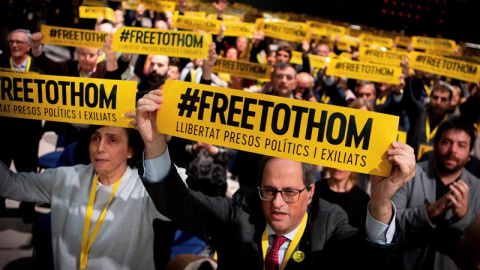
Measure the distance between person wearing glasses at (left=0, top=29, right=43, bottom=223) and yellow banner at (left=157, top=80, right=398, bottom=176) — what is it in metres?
3.05

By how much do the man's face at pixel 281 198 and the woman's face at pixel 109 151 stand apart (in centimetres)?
87

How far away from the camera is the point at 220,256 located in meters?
2.13

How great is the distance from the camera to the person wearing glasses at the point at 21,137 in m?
4.41

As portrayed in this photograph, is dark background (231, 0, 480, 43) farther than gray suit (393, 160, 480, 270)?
Yes

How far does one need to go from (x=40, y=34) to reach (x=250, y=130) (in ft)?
12.4

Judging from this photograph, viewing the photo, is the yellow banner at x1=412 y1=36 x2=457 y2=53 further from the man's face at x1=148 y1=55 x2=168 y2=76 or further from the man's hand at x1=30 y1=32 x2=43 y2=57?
the man's hand at x1=30 y1=32 x2=43 y2=57

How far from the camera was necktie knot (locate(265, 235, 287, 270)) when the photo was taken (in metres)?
1.94

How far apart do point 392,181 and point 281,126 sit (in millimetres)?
527

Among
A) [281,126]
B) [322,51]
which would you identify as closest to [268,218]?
[281,126]

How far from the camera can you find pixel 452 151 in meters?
2.96

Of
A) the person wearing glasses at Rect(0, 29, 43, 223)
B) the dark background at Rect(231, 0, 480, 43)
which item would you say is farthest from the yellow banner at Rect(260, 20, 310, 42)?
the dark background at Rect(231, 0, 480, 43)

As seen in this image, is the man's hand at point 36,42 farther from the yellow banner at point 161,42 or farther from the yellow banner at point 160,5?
the yellow banner at point 160,5

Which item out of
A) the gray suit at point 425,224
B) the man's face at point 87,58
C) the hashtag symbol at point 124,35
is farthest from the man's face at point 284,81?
the man's face at point 87,58

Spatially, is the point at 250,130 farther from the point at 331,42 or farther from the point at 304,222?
the point at 331,42
